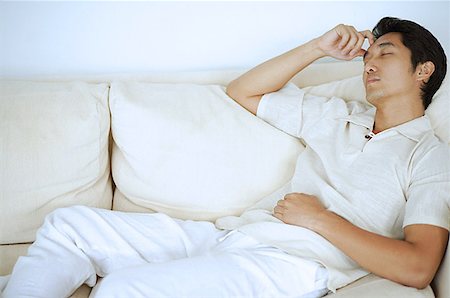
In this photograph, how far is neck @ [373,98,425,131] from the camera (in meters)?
1.72

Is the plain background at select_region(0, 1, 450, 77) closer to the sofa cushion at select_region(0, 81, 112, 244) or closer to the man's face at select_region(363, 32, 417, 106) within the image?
the sofa cushion at select_region(0, 81, 112, 244)

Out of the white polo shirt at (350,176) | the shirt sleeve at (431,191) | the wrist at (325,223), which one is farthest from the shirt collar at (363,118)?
the wrist at (325,223)

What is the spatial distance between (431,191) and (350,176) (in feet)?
0.77

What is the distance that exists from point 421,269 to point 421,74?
0.62 meters

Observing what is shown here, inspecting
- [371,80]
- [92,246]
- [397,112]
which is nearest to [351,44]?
[371,80]

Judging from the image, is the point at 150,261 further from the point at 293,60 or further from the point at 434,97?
the point at 434,97

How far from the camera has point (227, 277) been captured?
4.54 feet

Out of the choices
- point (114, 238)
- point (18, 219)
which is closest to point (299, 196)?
point (114, 238)

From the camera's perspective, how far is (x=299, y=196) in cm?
160

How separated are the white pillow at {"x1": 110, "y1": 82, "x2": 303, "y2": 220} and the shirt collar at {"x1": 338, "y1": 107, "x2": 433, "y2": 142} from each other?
207 mm

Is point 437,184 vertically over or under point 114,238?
over

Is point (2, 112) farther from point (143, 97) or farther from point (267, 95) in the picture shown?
point (267, 95)

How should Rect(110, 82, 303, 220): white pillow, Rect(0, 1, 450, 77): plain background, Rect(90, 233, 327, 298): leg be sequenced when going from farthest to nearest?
Rect(0, 1, 450, 77): plain background, Rect(110, 82, 303, 220): white pillow, Rect(90, 233, 327, 298): leg

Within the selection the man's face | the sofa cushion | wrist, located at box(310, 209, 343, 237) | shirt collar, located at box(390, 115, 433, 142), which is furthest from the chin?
the sofa cushion
